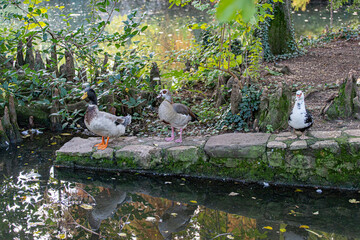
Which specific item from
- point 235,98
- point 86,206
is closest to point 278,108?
point 235,98

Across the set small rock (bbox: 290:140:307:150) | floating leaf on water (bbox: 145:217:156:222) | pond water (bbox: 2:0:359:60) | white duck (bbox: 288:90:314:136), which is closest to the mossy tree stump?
white duck (bbox: 288:90:314:136)

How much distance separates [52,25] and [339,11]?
15718 mm

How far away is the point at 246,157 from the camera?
5.21 m

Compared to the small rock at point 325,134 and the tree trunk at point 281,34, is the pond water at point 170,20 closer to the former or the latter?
the tree trunk at point 281,34

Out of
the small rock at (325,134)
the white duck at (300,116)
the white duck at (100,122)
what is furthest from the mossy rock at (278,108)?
the white duck at (100,122)

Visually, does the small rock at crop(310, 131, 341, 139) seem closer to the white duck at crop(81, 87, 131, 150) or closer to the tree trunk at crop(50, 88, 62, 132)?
the white duck at crop(81, 87, 131, 150)

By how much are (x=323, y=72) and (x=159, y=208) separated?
5.62 meters

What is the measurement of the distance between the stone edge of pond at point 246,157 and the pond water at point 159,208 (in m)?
0.14

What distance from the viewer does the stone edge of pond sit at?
492 centimetres

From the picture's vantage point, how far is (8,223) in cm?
428

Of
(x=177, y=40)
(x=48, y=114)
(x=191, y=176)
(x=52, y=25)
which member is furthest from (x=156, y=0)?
(x=191, y=176)

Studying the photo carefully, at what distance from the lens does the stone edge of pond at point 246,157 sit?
4918mm

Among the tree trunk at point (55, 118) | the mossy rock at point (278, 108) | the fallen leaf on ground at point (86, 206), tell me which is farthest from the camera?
the tree trunk at point (55, 118)

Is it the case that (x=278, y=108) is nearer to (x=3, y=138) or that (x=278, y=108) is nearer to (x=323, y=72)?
(x=323, y=72)
